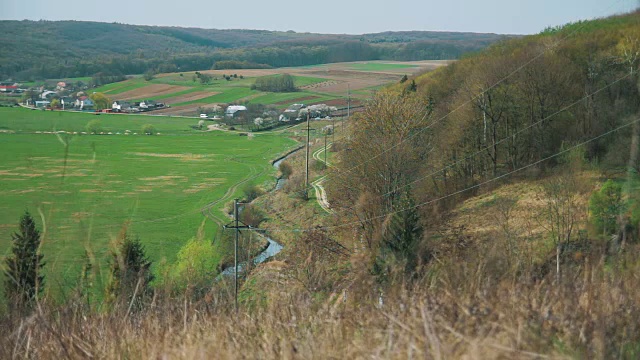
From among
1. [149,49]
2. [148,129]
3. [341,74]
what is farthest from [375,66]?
[148,129]

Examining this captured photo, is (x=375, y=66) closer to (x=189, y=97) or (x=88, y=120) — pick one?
(x=189, y=97)

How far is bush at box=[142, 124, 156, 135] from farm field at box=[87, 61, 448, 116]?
9.86 feet

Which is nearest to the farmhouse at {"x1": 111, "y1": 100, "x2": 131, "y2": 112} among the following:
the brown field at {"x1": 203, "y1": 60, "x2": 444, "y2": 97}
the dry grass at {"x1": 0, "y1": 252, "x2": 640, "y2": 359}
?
the brown field at {"x1": 203, "y1": 60, "x2": 444, "y2": 97}

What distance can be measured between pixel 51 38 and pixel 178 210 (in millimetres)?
39090

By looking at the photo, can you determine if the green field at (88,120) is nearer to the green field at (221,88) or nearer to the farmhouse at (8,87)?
the farmhouse at (8,87)

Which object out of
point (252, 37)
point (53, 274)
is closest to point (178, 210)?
point (53, 274)

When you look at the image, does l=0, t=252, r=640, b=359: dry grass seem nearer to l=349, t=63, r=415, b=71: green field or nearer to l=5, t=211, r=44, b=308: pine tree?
l=5, t=211, r=44, b=308: pine tree

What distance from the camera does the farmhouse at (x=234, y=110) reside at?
61.3m

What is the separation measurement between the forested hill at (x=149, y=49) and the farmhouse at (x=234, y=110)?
29.2 ft

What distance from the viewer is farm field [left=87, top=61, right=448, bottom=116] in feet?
197

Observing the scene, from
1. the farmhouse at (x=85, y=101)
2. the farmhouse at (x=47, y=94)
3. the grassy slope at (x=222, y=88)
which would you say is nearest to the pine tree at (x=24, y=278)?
the farmhouse at (x=85, y=101)

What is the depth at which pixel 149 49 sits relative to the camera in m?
85.8

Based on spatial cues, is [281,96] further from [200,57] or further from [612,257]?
[612,257]

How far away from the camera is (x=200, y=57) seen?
90000 millimetres
